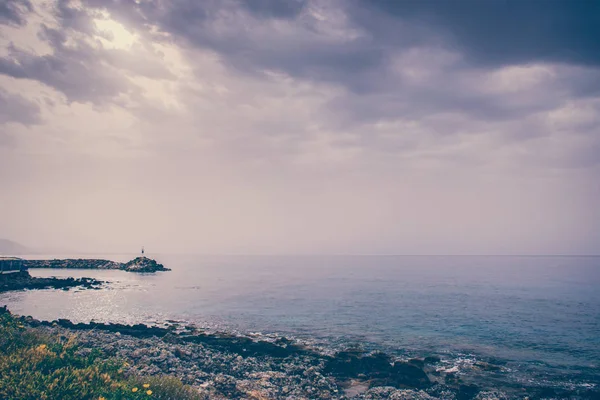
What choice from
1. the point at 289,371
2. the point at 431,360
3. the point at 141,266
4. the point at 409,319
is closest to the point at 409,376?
the point at 431,360

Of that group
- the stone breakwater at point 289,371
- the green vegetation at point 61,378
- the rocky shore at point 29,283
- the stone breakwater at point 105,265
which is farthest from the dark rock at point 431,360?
the stone breakwater at point 105,265

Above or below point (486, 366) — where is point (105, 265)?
below

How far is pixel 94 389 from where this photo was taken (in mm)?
11906

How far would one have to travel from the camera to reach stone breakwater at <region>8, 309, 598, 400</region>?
18.3 meters

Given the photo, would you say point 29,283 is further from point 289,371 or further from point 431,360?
point 431,360

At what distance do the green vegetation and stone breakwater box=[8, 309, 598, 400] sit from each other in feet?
11.5

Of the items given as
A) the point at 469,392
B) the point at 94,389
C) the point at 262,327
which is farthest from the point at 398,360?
the point at 94,389

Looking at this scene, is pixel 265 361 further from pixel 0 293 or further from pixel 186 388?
pixel 0 293

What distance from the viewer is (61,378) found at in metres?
12.3

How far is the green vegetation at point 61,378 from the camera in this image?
11.2 metres

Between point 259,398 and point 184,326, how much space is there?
2291 centimetres

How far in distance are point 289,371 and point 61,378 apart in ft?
43.7

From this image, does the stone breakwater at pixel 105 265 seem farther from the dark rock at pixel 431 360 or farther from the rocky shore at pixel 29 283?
the dark rock at pixel 431 360

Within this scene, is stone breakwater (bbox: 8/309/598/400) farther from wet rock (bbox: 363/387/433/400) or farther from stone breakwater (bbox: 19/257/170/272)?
stone breakwater (bbox: 19/257/170/272)
